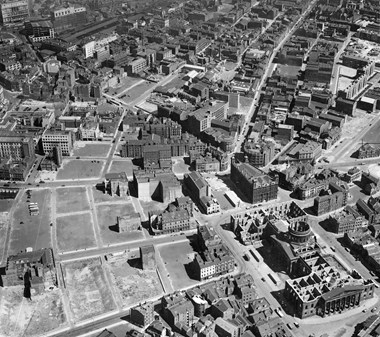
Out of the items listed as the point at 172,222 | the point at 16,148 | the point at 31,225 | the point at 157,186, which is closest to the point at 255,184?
the point at 172,222

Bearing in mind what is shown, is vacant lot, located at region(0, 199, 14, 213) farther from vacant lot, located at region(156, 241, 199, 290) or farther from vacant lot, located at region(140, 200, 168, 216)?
vacant lot, located at region(156, 241, 199, 290)

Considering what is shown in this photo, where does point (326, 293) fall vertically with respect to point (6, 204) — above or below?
above

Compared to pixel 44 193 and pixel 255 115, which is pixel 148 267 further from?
pixel 255 115

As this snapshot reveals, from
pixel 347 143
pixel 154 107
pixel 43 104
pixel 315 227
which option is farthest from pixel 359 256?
pixel 43 104

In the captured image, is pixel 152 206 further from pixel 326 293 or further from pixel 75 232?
pixel 326 293

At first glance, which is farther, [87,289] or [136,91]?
[136,91]

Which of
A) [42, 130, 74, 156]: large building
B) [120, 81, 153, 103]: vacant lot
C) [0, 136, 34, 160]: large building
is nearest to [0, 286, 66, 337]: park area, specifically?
[0, 136, 34, 160]: large building
